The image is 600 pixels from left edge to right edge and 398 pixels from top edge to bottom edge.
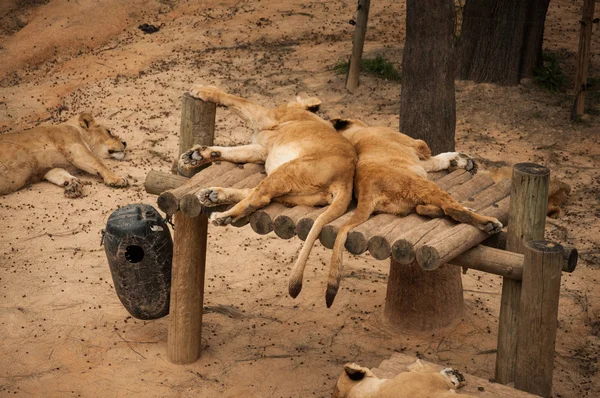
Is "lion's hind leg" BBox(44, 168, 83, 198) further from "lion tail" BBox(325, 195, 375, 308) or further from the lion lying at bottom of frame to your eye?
the lion lying at bottom of frame

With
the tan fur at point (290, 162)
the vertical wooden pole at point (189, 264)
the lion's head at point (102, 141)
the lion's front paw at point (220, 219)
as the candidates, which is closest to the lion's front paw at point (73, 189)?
A: the lion's head at point (102, 141)

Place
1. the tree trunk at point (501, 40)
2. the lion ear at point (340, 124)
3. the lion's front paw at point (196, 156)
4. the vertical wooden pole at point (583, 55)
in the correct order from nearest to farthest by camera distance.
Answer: the lion's front paw at point (196, 156), the lion ear at point (340, 124), the vertical wooden pole at point (583, 55), the tree trunk at point (501, 40)

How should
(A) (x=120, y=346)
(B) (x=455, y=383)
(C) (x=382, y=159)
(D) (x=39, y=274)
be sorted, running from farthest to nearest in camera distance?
1. (D) (x=39, y=274)
2. (A) (x=120, y=346)
3. (C) (x=382, y=159)
4. (B) (x=455, y=383)

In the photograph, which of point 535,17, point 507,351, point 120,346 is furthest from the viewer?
point 535,17

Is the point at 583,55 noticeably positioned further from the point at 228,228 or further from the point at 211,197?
the point at 211,197

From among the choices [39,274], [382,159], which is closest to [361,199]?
[382,159]

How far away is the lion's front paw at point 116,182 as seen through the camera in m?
10.7

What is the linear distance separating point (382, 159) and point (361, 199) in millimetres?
549

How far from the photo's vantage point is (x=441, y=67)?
309 inches

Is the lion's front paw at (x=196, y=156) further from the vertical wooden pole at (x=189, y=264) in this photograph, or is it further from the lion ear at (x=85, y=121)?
the lion ear at (x=85, y=121)

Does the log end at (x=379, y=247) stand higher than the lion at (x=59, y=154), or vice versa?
the log end at (x=379, y=247)

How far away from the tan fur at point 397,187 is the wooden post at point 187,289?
146 cm

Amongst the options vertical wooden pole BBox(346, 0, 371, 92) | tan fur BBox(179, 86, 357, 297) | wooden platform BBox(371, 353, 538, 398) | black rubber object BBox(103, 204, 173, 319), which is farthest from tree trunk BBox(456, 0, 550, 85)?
wooden platform BBox(371, 353, 538, 398)

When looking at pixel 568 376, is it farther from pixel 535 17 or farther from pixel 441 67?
pixel 535 17
